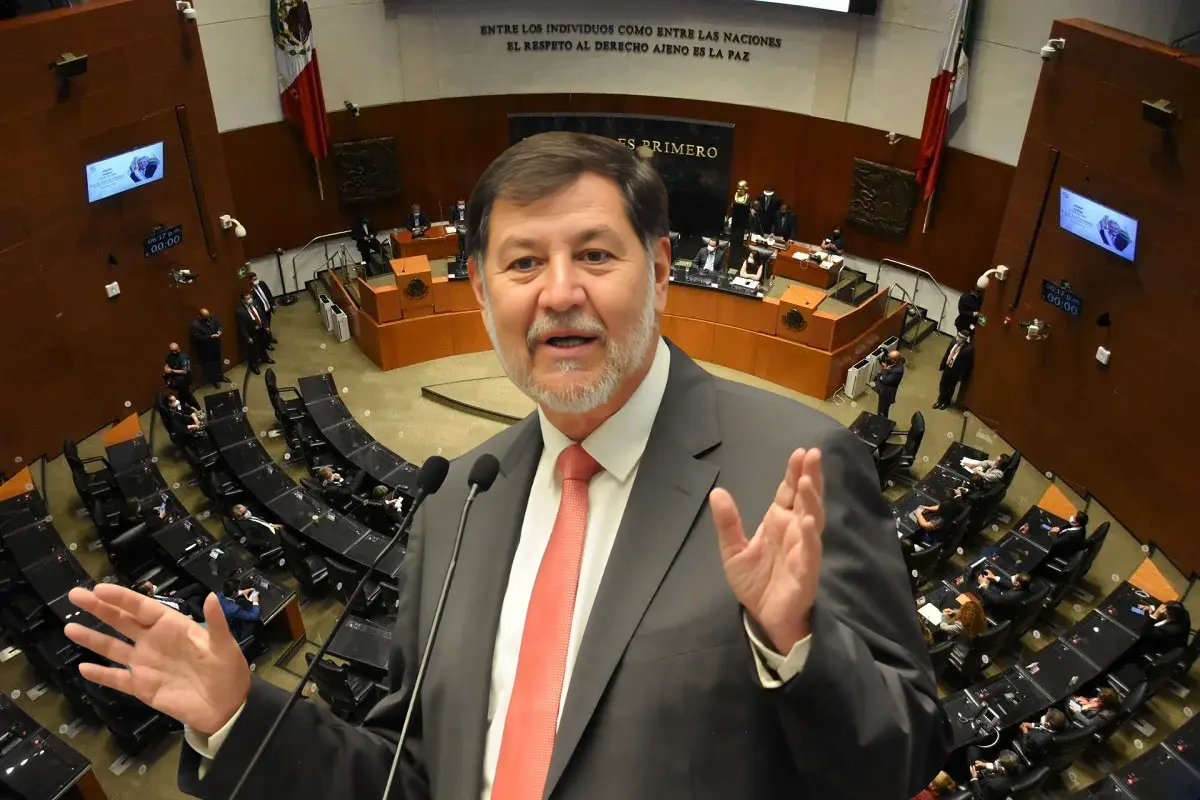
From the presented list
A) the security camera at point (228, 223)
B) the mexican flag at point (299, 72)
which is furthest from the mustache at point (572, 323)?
the mexican flag at point (299, 72)

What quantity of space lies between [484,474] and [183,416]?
8.89m

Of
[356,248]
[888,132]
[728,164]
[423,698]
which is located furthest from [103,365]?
[888,132]

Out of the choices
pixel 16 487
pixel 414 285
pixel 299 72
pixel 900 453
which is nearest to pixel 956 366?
pixel 900 453

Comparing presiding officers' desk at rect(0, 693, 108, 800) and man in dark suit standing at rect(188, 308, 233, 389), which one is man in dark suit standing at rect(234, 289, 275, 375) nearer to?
man in dark suit standing at rect(188, 308, 233, 389)

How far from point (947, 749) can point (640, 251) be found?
3.94 feet

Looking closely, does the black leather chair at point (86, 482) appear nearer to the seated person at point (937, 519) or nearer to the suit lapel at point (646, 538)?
the seated person at point (937, 519)

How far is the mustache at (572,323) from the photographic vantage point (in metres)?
1.81

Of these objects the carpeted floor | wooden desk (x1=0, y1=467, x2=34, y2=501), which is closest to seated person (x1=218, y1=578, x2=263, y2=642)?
the carpeted floor

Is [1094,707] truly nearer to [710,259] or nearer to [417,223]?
[710,259]

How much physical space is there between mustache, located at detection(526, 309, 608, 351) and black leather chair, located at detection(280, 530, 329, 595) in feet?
22.3

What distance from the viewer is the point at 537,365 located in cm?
186

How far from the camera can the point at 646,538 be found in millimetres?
1782

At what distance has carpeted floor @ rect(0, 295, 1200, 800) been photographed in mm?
6969

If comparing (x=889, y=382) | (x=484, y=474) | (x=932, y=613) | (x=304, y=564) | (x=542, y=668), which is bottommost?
(x=304, y=564)
